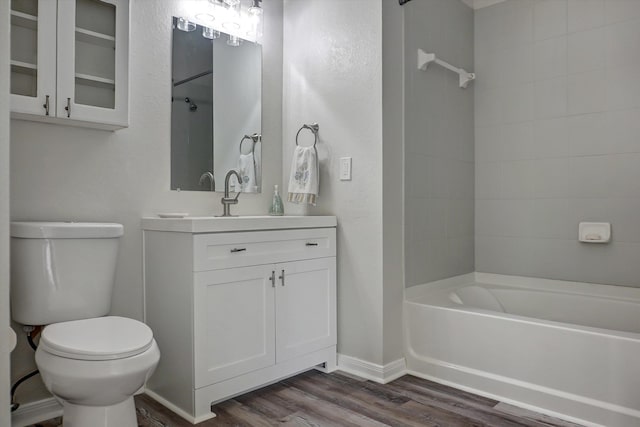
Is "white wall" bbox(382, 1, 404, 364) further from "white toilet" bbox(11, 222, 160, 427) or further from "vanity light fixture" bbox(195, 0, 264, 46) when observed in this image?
"white toilet" bbox(11, 222, 160, 427)

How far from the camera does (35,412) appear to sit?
196 cm

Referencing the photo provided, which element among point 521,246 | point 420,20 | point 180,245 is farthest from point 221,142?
point 521,246

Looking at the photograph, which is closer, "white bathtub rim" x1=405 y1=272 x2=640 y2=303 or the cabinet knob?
the cabinet knob

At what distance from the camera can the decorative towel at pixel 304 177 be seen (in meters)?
2.60

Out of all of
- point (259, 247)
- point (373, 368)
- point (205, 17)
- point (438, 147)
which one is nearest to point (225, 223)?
point (259, 247)

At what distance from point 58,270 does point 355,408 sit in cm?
138

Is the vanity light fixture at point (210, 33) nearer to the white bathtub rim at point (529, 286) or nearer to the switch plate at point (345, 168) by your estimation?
the switch plate at point (345, 168)

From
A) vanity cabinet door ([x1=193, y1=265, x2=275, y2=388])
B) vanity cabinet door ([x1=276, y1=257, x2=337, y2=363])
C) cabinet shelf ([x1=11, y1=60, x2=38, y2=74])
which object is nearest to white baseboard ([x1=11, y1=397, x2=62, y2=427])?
vanity cabinet door ([x1=193, y1=265, x2=275, y2=388])

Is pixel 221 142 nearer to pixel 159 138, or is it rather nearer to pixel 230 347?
pixel 159 138

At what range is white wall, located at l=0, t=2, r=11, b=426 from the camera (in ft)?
4.19

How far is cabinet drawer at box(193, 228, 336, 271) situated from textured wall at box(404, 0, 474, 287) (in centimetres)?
50

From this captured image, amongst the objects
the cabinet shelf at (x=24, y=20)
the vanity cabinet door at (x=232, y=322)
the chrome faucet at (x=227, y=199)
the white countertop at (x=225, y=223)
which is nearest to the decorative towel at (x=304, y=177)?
the white countertop at (x=225, y=223)

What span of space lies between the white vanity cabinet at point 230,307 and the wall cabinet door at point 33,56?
70 cm

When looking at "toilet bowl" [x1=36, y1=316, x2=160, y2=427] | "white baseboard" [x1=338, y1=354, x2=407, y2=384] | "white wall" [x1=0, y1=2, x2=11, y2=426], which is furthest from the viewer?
"white baseboard" [x1=338, y1=354, x2=407, y2=384]
